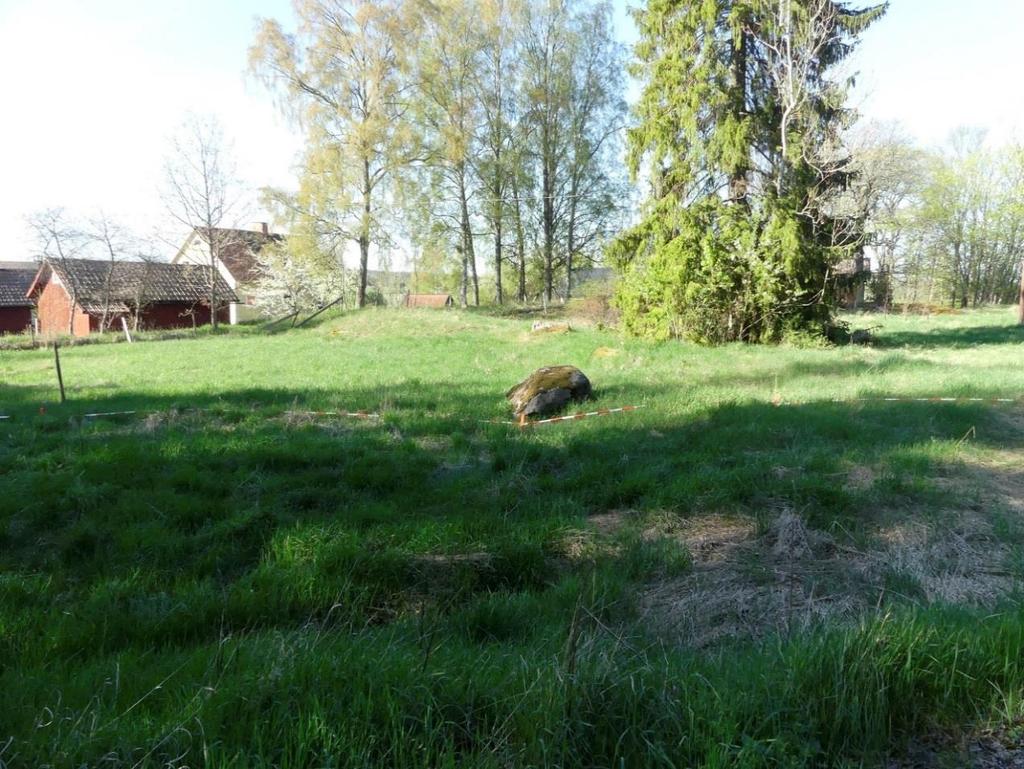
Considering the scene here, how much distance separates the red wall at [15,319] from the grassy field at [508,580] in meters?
43.3

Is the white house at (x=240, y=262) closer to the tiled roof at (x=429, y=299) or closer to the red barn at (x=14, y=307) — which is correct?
the red barn at (x=14, y=307)

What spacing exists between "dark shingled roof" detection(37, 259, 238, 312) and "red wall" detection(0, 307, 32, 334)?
6781mm

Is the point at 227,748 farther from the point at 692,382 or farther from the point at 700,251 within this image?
the point at 700,251

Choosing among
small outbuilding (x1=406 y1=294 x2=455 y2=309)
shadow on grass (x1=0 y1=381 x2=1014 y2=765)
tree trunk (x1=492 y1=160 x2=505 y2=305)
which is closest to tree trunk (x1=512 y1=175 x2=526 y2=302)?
tree trunk (x1=492 y1=160 x2=505 y2=305)

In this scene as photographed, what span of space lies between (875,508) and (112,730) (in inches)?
220

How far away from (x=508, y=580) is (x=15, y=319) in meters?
53.6

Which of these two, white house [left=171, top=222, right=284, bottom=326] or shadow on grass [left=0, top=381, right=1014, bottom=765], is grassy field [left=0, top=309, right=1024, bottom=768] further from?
white house [left=171, top=222, right=284, bottom=326]

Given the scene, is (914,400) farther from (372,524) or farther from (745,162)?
(745,162)

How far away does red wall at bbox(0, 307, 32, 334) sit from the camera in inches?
1759

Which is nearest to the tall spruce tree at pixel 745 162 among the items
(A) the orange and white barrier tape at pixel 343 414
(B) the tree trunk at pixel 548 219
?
(A) the orange and white barrier tape at pixel 343 414

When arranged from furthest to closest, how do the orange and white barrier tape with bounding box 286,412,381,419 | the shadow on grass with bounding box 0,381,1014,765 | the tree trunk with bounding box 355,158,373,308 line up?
the tree trunk with bounding box 355,158,373,308
the orange and white barrier tape with bounding box 286,412,381,419
the shadow on grass with bounding box 0,381,1014,765

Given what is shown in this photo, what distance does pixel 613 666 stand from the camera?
99.8 inches

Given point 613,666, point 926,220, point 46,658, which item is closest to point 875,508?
point 613,666

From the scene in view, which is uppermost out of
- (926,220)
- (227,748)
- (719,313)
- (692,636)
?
(926,220)
